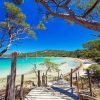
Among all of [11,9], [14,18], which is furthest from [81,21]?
[14,18]

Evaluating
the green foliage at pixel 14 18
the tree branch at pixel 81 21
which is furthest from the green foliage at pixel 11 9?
the tree branch at pixel 81 21

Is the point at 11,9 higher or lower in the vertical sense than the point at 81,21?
higher

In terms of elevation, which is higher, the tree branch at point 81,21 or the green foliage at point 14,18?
the green foliage at point 14,18

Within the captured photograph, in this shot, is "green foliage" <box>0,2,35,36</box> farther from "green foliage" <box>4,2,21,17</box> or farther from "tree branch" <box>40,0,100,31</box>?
"tree branch" <box>40,0,100,31</box>

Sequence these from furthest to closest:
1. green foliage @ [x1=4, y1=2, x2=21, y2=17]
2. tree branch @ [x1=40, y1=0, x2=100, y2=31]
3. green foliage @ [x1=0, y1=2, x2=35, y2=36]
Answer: green foliage @ [x1=0, y1=2, x2=35, y2=36] < green foliage @ [x1=4, y1=2, x2=21, y2=17] < tree branch @ [x1=40, y1=0, x2=100, y2=31]

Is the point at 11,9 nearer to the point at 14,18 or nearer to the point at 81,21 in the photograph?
the point at 14,18

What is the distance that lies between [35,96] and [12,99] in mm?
4876

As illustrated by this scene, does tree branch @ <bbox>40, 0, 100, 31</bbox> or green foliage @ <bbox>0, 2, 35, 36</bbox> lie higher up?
green foliage @ <bbox>0, 2, 35, 36</bbox>

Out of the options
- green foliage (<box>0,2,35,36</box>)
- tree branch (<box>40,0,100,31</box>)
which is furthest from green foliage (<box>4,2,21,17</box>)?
tree branch (<box>40,0,100,31</box>)

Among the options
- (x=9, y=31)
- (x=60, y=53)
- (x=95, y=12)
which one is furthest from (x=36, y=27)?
(x=60, y=53)

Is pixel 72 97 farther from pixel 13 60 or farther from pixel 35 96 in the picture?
pixel 13 60

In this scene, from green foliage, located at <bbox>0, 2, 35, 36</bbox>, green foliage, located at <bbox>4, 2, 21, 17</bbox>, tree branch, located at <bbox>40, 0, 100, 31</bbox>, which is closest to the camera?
tree branch, located at <bbox>40, 0, 100, 31</bbox>

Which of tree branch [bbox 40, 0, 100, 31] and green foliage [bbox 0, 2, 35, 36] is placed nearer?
tree branch [bbox 40, 0, 100, 31]

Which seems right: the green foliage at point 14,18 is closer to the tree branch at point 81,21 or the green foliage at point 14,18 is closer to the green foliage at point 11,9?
the green foliage at point 11,9
